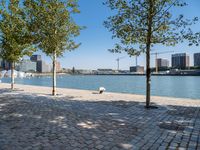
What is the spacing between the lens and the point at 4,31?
907 inches

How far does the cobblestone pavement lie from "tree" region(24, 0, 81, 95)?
8.80 m

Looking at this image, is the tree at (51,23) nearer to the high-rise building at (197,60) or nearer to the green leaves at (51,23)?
the green leaves at (51,23)

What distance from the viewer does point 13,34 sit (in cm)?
2141

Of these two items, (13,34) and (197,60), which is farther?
(197,60)

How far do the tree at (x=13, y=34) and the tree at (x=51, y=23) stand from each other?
1.33 metres

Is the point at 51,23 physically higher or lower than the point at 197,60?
lower

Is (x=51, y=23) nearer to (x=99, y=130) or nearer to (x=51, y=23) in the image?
(x=51, y=23)

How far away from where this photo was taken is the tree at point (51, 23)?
18359 millimetres

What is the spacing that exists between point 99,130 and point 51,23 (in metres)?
12.8

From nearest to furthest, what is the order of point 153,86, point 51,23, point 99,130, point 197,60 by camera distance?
point 99,130 → point 51,23 → point 153,86 → point 197,60

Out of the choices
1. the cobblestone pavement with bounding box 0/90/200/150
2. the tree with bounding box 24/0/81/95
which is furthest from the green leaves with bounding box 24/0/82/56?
the cobblestone pavement with bounding box 0/90/200/150

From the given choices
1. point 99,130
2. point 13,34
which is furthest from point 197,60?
point 99,130

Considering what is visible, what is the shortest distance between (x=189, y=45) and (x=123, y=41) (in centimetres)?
390

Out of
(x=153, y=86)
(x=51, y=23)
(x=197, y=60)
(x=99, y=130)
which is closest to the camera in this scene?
(x=99, y=130)
